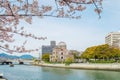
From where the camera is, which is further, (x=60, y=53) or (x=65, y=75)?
(x=60, y=53)

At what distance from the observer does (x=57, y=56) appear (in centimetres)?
11438

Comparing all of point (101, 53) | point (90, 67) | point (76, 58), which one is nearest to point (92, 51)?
point (101, 53)

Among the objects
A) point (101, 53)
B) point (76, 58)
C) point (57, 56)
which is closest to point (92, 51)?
point (101, 53)

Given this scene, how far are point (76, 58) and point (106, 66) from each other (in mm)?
39847

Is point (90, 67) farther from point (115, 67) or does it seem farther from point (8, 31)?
point (8, 31)

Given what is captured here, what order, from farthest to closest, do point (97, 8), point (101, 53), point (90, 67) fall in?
point (101, 53) → point (90, 67) → point (97, 8)

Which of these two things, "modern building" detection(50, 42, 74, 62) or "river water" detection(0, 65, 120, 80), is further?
"modern building" detection(50, 42, 74, 62)

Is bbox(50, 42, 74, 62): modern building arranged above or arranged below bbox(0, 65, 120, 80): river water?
above

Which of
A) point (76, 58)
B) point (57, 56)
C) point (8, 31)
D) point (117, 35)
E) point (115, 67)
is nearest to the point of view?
point (8, 31)

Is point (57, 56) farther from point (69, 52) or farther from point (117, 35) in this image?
point (117, 35)

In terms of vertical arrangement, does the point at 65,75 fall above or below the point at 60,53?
below

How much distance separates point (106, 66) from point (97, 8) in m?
64.1

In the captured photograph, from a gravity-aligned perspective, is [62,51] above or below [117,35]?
below

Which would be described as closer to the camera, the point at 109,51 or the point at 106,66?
the point at 106,66
